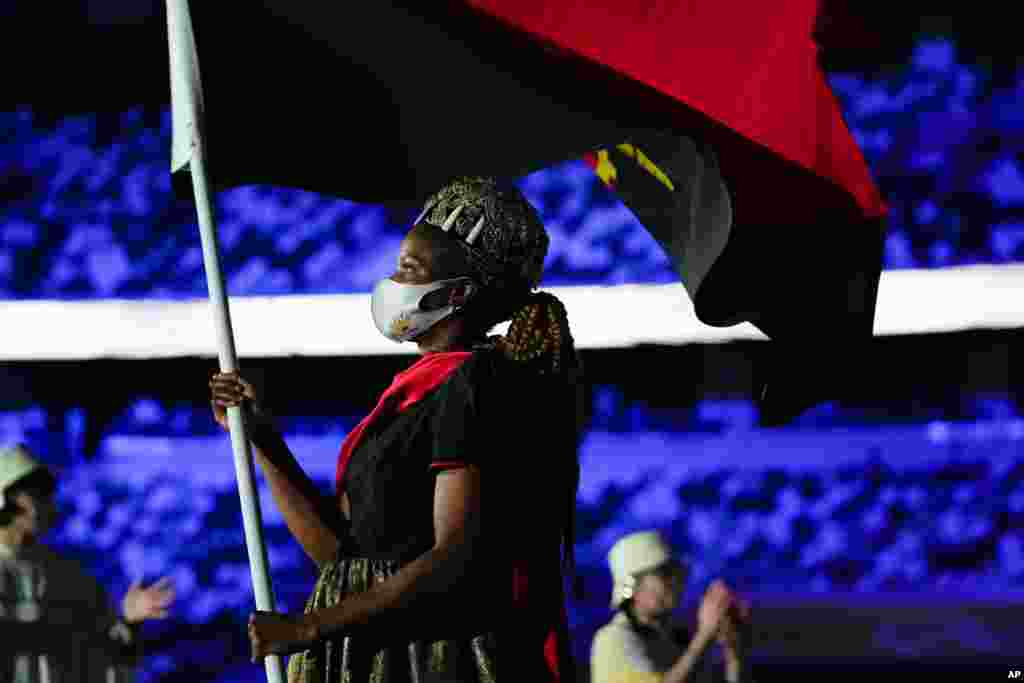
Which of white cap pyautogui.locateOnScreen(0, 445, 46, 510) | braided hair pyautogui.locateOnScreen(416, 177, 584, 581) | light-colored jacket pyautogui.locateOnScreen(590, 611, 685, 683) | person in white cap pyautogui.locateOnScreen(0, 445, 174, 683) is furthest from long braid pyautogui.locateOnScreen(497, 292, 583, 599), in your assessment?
white cap pyautogui.locateOnScreen(0, 445, 46, 510)

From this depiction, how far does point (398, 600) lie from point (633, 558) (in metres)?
3.21

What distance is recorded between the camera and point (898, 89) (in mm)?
6969

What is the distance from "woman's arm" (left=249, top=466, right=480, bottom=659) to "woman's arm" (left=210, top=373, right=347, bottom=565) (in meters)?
0.19

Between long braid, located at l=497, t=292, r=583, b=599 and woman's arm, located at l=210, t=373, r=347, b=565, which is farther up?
long braid, located at l=497, t=292, r=583, b=599

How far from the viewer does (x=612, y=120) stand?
2605 millimetres

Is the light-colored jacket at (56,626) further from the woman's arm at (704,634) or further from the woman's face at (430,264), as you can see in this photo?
the woman's face at (430,264)

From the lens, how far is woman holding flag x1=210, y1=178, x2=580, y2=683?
1.93 m

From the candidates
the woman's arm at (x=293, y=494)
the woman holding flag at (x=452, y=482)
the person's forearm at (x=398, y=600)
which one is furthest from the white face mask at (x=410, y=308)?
the person's forearm at (x=398, y=600)

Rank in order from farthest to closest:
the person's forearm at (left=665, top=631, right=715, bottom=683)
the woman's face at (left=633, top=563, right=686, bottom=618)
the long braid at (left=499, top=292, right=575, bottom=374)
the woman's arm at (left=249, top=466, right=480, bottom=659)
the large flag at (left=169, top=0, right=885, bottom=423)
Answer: the woman's face at (left=633, top=563, right=686, bottom=618), the person's forearm at (left=665, top=631, right=715, bottom=683), the large flag at (left=169, top=0, right=885, bottom=423), the long braid at (left=499, top=292, right=575, bottom=374), the woman's arm at (left=249, top=466, right=480, bottom=659)

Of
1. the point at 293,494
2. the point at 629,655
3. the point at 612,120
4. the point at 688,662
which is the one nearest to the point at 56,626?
the point at 629,655

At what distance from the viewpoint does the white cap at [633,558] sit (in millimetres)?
5008

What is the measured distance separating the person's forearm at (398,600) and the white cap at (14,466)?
3349 mm

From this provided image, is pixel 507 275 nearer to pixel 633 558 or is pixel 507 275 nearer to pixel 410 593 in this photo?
pixel 410 593

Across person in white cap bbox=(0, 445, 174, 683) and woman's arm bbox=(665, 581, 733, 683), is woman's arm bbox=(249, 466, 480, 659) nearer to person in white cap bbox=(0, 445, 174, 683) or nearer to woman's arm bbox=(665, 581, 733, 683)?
woman's arm bbox=(665, 581, 733, 683)
